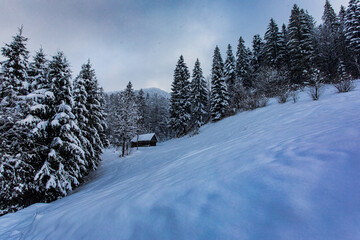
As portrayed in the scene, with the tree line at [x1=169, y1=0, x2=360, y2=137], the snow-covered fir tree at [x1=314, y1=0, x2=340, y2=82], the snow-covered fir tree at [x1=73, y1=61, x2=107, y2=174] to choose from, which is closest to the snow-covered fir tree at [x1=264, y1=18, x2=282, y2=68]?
the tree line at [x1=169, y1=0, x2=360, y2=137]

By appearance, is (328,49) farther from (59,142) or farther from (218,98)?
(59,142)

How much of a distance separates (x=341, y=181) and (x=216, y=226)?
1.29m

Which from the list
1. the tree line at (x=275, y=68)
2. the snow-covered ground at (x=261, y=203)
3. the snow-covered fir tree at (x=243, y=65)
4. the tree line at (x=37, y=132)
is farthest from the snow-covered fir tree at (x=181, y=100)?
the snow-covered ground at (x=261, y=203)

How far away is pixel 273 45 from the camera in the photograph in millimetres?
30297

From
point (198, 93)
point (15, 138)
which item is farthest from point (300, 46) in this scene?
point (15, 138)

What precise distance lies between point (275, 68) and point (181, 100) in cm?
1707

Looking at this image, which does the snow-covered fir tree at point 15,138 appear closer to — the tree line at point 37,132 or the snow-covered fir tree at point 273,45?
the tree line at point 37,132

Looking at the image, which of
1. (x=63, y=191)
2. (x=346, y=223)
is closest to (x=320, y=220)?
(x=346, y=223)

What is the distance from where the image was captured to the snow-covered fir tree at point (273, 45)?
29500 mm

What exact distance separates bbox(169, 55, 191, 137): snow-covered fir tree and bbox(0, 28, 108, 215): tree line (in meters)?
21.3

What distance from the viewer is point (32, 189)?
30.9ft

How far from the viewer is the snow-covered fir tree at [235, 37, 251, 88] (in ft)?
109

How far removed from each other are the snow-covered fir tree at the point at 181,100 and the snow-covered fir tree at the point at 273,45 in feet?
53.8

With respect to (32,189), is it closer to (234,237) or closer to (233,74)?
(234,237)
